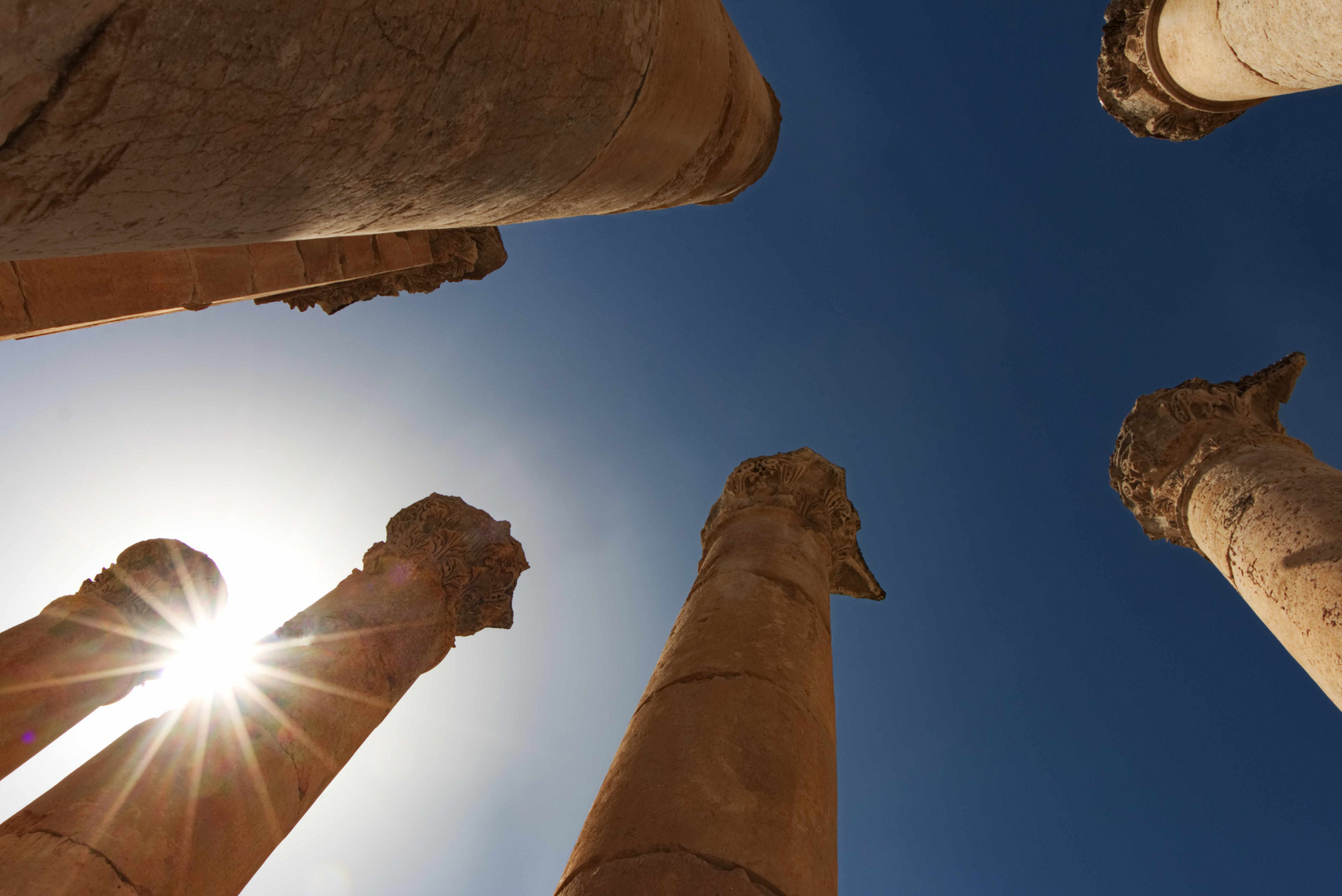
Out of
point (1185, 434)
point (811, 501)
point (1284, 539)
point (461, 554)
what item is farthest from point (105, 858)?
point (1185, 434)

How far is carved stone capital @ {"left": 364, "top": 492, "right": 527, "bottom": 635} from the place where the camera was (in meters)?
9.66

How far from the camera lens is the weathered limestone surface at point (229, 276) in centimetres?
722

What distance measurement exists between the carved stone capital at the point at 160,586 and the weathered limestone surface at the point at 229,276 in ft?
10.5

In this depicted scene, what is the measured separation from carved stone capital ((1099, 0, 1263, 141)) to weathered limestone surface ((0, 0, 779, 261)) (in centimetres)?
805

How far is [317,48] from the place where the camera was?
1.83 meters

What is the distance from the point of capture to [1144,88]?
29.3ft

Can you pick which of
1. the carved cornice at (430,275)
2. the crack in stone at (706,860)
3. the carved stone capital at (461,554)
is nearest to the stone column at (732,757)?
the crack in stone at (706,860)

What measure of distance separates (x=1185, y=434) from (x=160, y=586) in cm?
1277

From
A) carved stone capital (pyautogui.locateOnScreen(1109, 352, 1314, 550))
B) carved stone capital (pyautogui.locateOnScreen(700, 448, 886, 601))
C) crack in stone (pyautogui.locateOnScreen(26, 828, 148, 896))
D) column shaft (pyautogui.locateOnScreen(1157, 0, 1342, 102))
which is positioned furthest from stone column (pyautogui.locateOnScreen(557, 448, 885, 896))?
column shaft (pyautogui.locateOnScreen(1157, 0, 1342, 102))

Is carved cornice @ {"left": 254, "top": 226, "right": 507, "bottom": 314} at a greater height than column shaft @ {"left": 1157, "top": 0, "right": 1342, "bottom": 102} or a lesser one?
greater

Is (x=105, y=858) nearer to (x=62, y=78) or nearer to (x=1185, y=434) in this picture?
(x=62, y=78)

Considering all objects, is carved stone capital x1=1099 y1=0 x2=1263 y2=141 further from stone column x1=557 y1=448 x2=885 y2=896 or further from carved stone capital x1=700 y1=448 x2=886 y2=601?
stone column x1=557 y1=448 x2=885 y2=896

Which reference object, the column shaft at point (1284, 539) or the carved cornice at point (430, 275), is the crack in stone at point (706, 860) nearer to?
the column shaft at point (1284, 539)

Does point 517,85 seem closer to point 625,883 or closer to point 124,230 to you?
point 124,230
